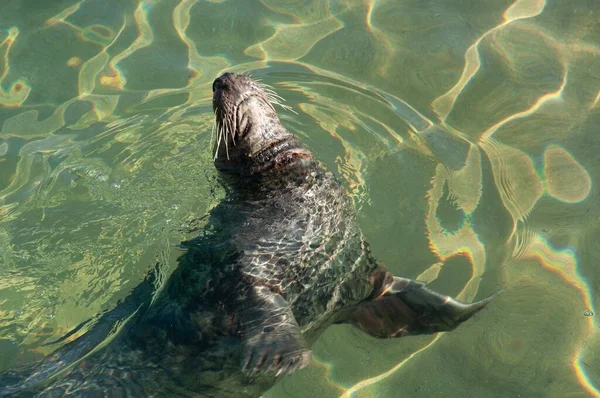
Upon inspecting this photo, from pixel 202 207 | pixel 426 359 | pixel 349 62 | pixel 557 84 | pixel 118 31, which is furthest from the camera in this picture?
pixel 118 31

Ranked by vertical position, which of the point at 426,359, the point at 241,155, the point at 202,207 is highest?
the point at 241,155

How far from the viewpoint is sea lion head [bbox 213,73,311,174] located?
17.2 ft

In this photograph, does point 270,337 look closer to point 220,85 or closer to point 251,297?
point 251,297

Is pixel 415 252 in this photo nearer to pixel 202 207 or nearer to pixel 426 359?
pixel 426 359

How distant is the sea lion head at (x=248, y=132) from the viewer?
525 centimetres

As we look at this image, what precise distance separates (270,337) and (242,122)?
1.80 meters

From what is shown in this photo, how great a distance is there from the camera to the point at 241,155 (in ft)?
17.5

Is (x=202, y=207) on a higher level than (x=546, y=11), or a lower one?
lower

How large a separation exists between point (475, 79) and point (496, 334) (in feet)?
9.44

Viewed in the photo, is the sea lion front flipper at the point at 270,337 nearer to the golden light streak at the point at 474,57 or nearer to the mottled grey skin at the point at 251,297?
the mottled grey skin at the point at 251,297

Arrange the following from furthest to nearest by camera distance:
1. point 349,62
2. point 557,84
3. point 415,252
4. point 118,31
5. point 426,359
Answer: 1. point 118,31
2. point 349,62
3. point 557,84
4. point 415,252
5. point 426,359

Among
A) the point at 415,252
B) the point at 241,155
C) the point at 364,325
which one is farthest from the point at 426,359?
the point at 241,155

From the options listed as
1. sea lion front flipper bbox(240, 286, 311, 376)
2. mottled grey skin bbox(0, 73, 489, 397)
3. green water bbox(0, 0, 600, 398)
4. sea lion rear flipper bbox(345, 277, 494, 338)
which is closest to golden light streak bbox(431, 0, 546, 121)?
green water bbox(0, 0, 600, 398)

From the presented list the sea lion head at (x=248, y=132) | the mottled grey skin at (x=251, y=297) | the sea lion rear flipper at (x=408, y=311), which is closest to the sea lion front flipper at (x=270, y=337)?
the mottled grey skin at (x=251, y=297)
